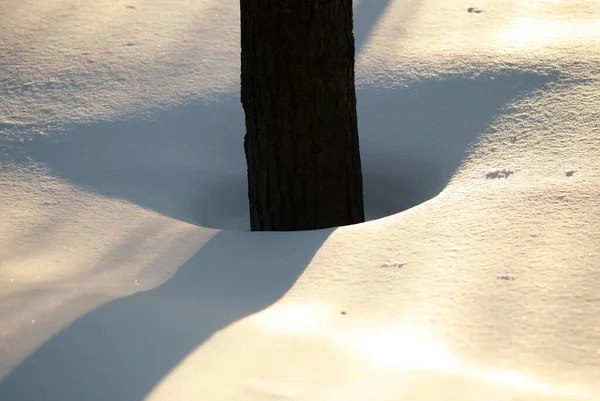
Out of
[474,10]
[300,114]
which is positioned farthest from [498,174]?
[474,10]

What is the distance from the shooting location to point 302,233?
2.57m

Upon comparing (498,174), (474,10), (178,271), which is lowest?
(178,271)

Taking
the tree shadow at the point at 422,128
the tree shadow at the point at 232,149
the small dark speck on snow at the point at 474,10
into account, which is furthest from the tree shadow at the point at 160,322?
the small dark speck on snow at the point at 474,10

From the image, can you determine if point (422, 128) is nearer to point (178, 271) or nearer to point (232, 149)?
point (232, 149)

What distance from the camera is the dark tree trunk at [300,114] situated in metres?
2.64

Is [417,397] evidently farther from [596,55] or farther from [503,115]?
[596,55]

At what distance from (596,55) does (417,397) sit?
2.23 m

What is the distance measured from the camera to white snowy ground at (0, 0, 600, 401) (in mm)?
1876

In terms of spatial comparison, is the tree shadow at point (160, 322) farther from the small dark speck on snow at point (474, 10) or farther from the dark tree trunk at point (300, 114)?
the small dark speck on snow at point (474, 10)

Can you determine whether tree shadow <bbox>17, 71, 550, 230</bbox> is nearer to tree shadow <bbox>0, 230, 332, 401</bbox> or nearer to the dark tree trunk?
the dark tree trunk

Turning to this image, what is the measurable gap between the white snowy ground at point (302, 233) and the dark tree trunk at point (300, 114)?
0.84 ft

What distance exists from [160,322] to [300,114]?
937mm

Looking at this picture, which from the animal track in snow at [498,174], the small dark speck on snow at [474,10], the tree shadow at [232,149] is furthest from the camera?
the small dark speck on snow at [474,10]

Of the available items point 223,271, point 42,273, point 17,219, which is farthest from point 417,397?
point 17,219
